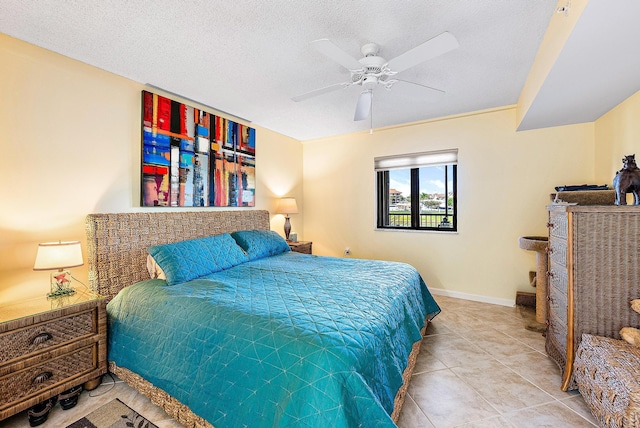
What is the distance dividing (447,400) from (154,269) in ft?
8.04

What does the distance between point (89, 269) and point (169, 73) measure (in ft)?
5.97

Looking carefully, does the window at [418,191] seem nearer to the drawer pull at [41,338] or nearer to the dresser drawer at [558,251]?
the dresser drawer at [558,251]

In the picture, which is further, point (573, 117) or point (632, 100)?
point (573, 117)

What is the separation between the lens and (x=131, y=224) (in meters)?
2.53

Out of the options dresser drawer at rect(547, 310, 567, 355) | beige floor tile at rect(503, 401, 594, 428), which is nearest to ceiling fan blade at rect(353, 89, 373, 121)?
dresser drawer at rect(547, 310, 567, 355)

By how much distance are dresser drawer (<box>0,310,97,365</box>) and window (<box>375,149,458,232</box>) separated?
3701mm

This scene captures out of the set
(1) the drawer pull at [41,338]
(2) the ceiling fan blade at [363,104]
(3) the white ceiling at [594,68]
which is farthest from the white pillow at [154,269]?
(3) the white ceiling at [594,68]

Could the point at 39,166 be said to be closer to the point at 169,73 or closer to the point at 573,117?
the point at 169,73

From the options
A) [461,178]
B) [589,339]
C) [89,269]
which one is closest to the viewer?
[589,339]

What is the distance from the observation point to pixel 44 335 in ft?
5.61

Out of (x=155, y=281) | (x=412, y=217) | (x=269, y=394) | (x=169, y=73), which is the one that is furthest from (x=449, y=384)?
(x=169, y=73)

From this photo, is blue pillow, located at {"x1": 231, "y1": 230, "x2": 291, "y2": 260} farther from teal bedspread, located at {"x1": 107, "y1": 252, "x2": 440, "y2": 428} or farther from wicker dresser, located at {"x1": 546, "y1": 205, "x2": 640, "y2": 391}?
wicker dresser, located at {"x1": 546, "y1": 205, "x2": 640, "y2": 391}

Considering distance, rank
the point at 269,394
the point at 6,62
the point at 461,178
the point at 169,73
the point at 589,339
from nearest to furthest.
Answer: the point at 269,394
the point at 589,339
the point at 6,62
the point at 169,73
the point at 461,178

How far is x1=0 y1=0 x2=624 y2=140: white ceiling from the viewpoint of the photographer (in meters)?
1.71
